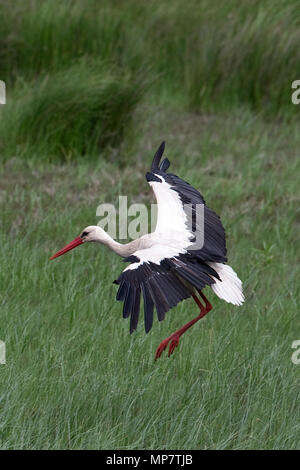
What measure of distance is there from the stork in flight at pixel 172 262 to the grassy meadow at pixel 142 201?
0.36 meters

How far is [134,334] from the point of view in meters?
5.31

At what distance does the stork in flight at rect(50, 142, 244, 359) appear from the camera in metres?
4.40

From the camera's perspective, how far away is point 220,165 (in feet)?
28.5

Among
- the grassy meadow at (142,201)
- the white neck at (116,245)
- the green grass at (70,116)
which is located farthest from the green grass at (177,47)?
the white neck at (116,245)

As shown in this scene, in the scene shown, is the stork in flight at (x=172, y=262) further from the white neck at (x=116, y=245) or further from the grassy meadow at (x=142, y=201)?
the grassy meadow at (x=142, y=201)

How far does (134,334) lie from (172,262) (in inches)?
32.4

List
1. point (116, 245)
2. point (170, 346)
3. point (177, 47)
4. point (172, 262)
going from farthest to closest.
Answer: point (177, 47), point (116, 245), point (170, 346), point (172, 262)

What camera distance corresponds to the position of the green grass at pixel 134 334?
446 cm

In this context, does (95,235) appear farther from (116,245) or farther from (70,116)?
(70,116)

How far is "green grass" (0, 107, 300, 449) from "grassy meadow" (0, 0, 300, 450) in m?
0.01

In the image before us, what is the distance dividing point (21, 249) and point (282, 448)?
2629 mm

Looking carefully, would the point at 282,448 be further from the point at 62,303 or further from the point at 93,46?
the point at 93,46

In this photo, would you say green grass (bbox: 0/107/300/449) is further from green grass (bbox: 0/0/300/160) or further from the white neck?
green grass (bbox: 0/0/300/160)

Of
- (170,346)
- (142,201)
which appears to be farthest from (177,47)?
(170,346)
